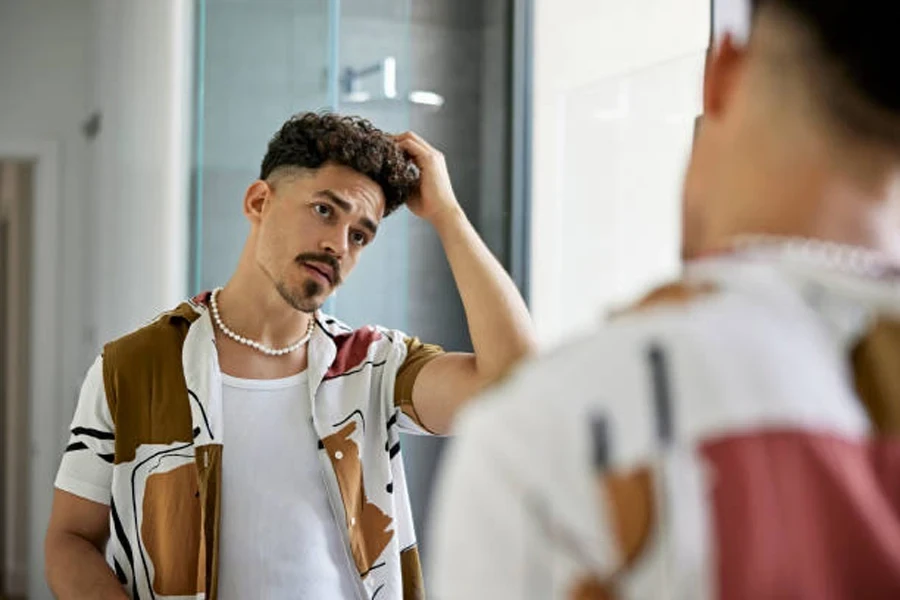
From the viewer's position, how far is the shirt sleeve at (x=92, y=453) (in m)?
1.51

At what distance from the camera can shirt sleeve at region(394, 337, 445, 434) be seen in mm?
1609

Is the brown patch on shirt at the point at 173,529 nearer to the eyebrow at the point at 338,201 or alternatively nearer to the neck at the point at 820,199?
the eyebrow at the point at 338,201

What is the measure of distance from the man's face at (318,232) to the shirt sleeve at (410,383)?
0.44 feet

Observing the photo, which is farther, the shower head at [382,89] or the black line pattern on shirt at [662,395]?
the shower head at [382,89]

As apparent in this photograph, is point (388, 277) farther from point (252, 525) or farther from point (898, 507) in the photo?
point (898, 507)

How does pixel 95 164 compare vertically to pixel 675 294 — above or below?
above

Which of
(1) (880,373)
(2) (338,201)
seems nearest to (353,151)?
(2) (338,201)

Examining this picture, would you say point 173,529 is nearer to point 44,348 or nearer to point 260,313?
point 260,313

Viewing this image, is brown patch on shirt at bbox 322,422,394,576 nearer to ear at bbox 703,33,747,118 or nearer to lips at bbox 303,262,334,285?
lips at bbox 303,262,334,285

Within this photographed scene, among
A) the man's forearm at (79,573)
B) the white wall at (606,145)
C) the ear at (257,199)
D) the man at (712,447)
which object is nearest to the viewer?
the man at (712,447)

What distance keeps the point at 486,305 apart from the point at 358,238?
20 cm

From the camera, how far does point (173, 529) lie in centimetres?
149

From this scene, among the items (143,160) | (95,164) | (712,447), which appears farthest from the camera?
(95,164)

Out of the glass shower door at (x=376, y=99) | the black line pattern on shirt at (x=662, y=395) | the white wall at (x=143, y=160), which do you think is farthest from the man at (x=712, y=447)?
the white wall at (x=143, y=160)
